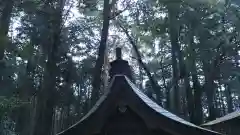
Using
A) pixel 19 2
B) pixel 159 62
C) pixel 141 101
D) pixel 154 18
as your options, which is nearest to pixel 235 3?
pixel 154 18

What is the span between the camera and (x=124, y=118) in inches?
175

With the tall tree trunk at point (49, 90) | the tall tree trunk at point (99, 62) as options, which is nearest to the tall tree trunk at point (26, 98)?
the tall tree trunk at point (49, 90)

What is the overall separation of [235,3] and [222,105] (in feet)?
71.8

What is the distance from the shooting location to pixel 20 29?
67.4ft

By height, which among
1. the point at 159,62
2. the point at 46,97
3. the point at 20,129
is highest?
the point at 159,62

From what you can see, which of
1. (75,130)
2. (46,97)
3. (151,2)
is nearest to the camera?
(75,130)

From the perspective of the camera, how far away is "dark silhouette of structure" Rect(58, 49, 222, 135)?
4219 millimetres

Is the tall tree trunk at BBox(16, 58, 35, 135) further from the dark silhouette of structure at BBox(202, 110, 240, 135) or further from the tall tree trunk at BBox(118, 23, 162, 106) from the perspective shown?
the dark silhouette of structure at BBox(202, 110, 240, 135)

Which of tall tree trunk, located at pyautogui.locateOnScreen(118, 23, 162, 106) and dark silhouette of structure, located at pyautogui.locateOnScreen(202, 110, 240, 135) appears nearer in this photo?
dark silhouette of structure, located at pyautogui.locateOnScreen(202, 110, 240, 135)

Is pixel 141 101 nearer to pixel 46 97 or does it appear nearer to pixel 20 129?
pixel 46 97

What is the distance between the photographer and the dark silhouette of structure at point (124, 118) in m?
4.22

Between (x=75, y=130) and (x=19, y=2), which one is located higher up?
(x=19, y=2)

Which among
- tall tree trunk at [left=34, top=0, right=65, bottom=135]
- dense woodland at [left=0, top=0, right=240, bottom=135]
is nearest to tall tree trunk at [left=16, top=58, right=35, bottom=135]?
dense woodland at [left=0, top=0, right=240, bottom=135]

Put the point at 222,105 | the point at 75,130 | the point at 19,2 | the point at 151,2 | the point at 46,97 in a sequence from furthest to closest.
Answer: the point at 222,105 < the point at 151,2 < the point at 19,2 < the point at 46,97 < the point at 75,130
